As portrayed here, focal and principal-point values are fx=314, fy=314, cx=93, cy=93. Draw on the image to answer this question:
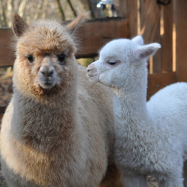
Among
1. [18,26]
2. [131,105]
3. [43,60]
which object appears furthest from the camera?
[131,105]

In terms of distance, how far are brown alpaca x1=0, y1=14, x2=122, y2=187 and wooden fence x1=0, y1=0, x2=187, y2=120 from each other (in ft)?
7.12

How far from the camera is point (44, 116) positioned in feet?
9.26

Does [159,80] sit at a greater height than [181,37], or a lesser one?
lesser

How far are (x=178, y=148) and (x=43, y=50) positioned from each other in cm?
167

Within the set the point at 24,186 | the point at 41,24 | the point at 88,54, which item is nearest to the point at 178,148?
the point at 24,186

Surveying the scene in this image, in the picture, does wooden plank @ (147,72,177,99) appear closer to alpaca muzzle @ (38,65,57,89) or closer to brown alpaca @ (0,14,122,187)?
brown alpaca @ (0,14,122,187)

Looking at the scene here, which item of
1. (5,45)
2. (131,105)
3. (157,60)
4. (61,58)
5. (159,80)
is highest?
(61,58)

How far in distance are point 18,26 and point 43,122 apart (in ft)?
3.04

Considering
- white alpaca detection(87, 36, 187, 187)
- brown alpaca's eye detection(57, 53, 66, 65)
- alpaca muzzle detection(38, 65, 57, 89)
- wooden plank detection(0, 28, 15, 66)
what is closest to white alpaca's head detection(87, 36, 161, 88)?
white alpaca detection(87, 36, 187, 187)

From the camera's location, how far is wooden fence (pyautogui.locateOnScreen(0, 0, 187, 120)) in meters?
5.20

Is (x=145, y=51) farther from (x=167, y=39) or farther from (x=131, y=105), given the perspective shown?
(x=167, y=39)

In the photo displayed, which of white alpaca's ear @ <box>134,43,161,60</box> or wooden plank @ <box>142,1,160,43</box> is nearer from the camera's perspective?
white alpaca's ear @ <box>134,43,161,60</box>

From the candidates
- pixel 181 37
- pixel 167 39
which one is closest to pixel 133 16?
pixel 167 39

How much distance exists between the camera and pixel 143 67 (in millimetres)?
3164
